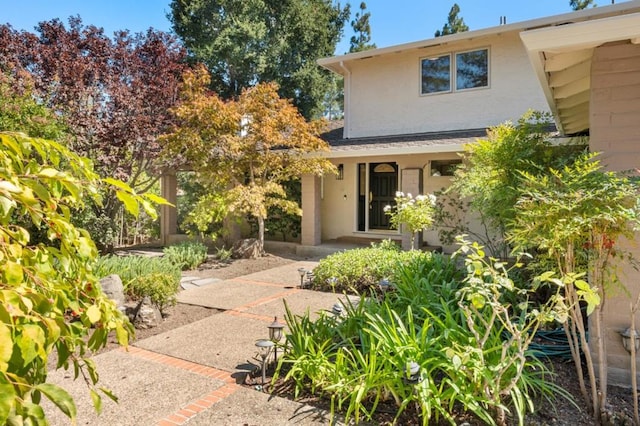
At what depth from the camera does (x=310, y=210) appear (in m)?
12.4

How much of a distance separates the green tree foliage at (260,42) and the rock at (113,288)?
59.5 ft

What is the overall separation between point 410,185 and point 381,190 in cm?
237

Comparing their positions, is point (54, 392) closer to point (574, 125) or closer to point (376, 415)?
point (376, 415)

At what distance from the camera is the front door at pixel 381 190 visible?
13.2 metres

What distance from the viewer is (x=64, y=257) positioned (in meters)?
1.55

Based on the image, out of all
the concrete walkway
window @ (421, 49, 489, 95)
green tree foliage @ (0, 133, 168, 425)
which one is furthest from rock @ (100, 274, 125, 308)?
window @ (421, 49, 489, 95)

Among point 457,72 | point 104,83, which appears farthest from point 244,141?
point 457,72

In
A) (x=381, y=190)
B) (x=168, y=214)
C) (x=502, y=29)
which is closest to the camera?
(x=502, y=29)

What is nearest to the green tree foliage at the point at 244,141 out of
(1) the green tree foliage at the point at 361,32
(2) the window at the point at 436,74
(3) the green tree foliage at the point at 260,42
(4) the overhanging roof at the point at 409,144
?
(4) the overhanging roof at the point at 409,144

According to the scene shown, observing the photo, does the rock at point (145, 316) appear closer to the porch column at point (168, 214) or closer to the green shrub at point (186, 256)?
the green shrub at point (186, 256)

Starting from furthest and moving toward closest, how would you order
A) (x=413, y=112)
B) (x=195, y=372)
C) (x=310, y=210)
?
(x=413, y=112) → (x=310, y=210) → (x=195, y=372)

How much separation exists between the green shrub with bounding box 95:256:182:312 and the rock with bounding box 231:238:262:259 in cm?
373

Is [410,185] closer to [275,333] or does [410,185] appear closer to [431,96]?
[431,96]

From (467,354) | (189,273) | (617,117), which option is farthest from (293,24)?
(467,354)
